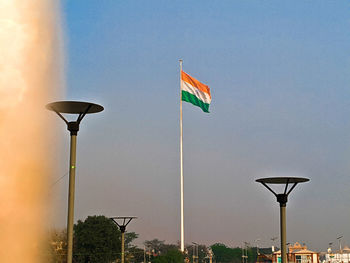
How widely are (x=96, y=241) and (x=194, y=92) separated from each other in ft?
151

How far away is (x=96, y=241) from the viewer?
85375mm

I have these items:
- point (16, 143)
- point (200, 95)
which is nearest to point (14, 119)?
point (16, 143)

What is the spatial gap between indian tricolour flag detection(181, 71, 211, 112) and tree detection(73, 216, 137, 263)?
43.5 meters

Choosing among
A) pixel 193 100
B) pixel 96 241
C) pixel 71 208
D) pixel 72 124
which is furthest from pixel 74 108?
pixel 96 241

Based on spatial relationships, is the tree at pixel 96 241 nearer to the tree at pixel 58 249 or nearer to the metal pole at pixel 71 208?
the tree at pixel 58 249

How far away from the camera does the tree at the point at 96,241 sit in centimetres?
8475

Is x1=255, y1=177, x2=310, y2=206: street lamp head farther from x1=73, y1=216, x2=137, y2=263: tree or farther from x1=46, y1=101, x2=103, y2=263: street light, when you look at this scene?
x1=73, y1=216, x2=137, y2=263: tree

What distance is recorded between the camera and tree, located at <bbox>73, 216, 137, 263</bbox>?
8475cm

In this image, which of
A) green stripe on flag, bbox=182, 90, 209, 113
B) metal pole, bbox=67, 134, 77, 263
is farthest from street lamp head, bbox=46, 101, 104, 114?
green stripe on flag, bbox=182, 90, 209, 113

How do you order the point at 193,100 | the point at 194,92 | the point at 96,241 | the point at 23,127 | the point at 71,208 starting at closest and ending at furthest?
the point at 71,208
the point at 23,127
the point at 193,100
the point at 194,92
the point at 96,241

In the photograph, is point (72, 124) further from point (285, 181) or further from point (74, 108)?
point (285, 181)

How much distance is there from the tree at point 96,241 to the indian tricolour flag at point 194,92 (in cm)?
4353

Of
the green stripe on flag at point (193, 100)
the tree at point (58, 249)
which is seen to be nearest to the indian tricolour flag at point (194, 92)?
the green stripe on flag at point (193, 100)

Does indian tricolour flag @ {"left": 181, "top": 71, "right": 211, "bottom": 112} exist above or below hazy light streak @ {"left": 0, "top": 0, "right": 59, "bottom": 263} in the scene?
above
